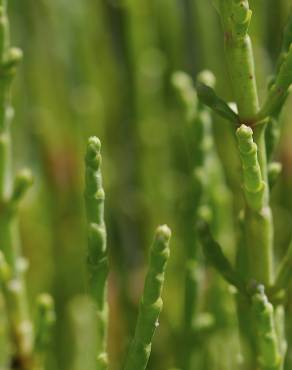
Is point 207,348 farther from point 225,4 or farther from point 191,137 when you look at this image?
point 225,4

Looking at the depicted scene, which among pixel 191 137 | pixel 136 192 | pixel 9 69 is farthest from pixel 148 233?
pixel 9 69

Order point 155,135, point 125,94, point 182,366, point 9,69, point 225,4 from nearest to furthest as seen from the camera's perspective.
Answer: point 225,4 < point 9,69 < point 182,366 < point 155,135 < point 125,94

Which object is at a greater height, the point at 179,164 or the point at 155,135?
the point at 155,135

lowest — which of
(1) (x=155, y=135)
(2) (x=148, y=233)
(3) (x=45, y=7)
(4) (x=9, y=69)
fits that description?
(2) (x=148, y=233)

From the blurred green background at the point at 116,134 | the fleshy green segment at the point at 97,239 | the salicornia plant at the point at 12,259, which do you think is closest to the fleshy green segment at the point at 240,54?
the fleshy green segment at the point at 97,239

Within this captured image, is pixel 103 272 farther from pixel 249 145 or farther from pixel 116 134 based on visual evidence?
pixel 116 134

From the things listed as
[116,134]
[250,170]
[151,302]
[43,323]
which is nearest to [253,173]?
[250,170]

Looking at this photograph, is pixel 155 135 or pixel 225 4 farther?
pixel 155 135
